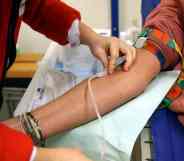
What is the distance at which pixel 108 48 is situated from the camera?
120 cm

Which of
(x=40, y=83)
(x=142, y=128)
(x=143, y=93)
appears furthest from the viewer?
(x=40, y=83)

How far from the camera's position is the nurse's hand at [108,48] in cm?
112

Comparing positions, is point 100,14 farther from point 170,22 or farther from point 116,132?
point 116,132

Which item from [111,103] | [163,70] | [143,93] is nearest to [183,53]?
[163,70]

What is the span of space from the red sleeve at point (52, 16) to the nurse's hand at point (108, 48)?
57 millimetres

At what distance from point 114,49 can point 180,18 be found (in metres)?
0.26

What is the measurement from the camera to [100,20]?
212 cm

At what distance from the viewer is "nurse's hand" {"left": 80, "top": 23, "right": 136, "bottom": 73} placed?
1123mm

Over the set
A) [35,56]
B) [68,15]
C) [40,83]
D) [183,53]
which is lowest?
[35,56]

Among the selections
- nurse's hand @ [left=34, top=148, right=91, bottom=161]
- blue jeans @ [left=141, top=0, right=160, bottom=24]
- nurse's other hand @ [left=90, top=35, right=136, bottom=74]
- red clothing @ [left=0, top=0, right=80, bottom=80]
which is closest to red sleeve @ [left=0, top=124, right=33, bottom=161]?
nurse's hand @ [left=34, top=148, right=91, bottom=161]

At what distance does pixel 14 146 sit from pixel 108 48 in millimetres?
512

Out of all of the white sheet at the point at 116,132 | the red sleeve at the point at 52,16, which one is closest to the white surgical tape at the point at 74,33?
the red sleeve at the point at 52,16

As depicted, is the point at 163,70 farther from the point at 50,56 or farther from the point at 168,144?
the point at 50,56

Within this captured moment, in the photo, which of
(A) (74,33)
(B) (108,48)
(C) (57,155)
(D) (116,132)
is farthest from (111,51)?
(C) (57,155)
